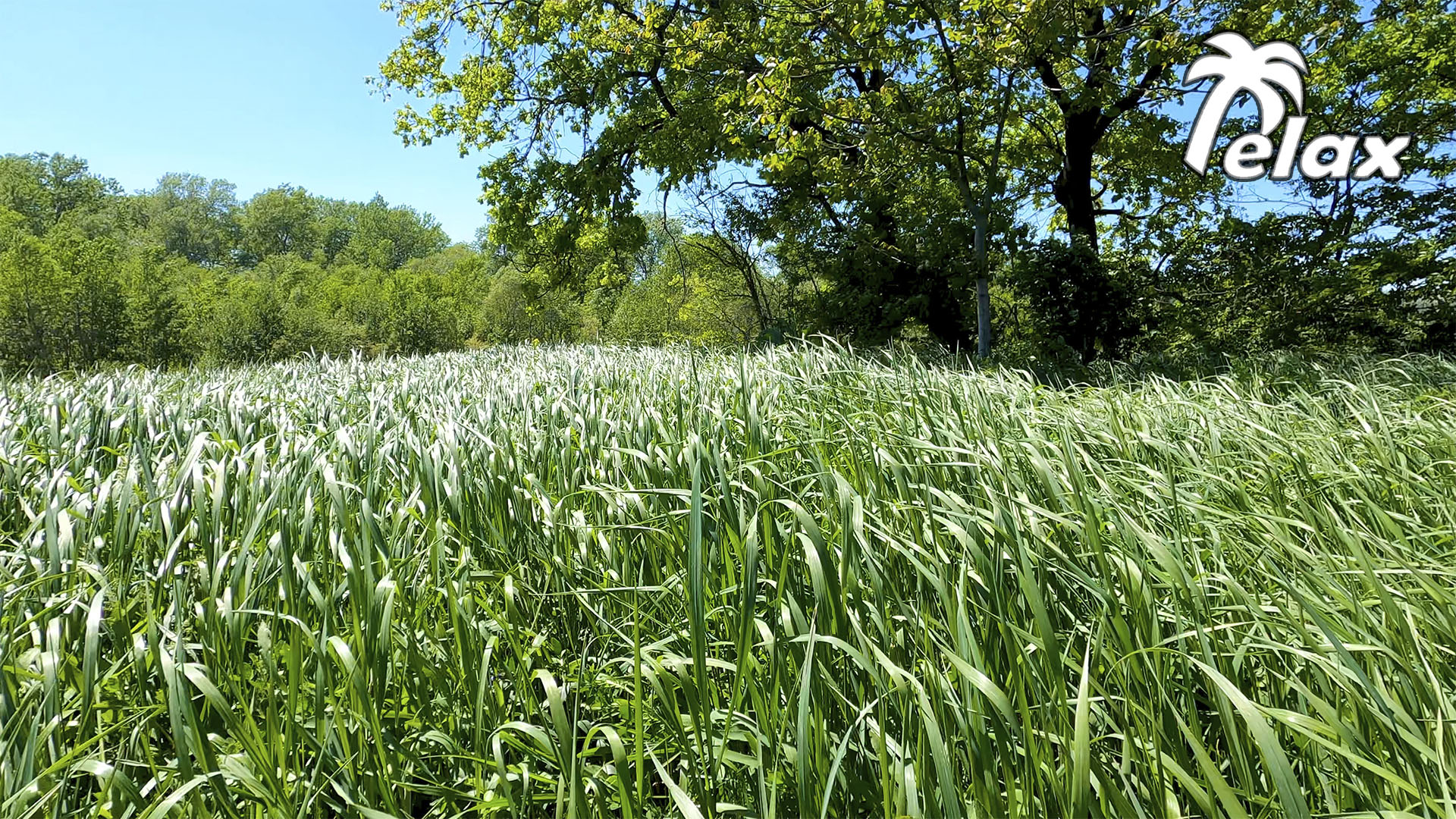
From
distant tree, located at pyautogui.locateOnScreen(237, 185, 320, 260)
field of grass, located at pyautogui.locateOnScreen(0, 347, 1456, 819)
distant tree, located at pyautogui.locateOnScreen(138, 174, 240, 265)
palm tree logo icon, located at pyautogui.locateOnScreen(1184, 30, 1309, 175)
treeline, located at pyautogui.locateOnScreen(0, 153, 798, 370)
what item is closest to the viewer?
field of grass, located at pyautogui.locateOnScreen(0, 347, 1456, 819)

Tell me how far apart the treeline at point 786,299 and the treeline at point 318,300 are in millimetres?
67

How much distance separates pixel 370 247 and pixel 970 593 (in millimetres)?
72334

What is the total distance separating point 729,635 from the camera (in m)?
1.37

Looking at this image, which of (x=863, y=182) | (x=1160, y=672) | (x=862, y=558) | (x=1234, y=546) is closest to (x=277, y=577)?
(x=862, y=558)

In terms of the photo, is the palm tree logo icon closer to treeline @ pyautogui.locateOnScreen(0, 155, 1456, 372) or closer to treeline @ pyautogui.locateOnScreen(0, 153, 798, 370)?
treeline @ pyautogui.locateOnScreen(0, 155, 1456, 372)

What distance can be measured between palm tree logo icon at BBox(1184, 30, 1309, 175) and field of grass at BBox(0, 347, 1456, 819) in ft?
19.0

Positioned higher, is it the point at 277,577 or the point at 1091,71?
the point at 1091,71

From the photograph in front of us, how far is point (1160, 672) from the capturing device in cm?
107

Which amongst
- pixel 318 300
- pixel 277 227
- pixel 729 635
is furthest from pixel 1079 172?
pixel 277 227

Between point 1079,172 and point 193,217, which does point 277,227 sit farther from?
point 1079,172

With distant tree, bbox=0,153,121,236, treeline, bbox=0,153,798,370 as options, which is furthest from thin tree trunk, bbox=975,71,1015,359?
distant tree, bbox=0,153,121,236

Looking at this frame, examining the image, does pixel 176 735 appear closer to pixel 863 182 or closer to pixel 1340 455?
pixel 1340 455

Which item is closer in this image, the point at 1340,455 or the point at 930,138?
the point at 1340,455

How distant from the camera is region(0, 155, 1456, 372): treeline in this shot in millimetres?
7707
